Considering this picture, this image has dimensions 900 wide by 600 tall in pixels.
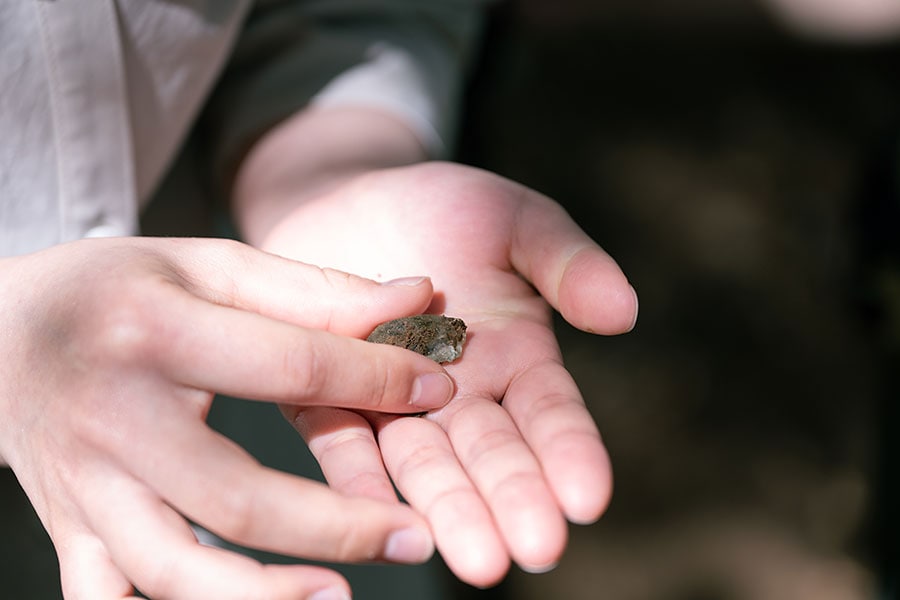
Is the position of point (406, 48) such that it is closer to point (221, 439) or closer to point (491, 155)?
point (221, 439)

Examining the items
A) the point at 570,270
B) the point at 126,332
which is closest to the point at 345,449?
the point at 126,332

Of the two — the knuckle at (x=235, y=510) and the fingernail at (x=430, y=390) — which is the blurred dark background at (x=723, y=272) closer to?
the fingernail at (x=430, y=390)

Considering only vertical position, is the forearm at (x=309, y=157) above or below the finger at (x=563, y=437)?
above

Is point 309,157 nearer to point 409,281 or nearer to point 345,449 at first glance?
point 409,281

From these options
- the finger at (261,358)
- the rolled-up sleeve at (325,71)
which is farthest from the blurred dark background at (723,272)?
the finger at (261,358)

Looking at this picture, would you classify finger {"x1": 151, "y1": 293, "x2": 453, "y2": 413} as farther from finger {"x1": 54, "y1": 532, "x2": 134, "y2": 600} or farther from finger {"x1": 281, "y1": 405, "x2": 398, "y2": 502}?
finger {"x1": 54, "y1": 532, "x2": 134, "y2": 600}
